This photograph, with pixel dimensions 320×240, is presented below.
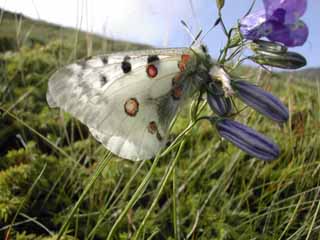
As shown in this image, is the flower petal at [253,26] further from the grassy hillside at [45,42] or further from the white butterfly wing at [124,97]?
the grassy hillside at [45,42]

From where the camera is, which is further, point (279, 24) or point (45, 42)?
point (45, 42)

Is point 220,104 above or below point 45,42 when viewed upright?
above

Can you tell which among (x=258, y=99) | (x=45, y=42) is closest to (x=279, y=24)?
(x=258, y=99)

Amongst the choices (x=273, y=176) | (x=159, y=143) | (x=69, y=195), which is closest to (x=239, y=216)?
(x=273, y=176)

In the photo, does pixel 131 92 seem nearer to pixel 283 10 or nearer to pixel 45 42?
pixel 283 10

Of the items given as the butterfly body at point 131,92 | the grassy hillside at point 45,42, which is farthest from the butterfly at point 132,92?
the grassy hillside at point 45,42

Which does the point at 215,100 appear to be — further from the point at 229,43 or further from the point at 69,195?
the point at 69,195
